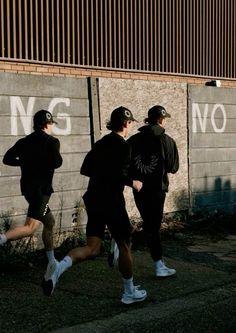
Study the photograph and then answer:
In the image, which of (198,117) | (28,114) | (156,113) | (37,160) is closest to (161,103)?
(198,117)

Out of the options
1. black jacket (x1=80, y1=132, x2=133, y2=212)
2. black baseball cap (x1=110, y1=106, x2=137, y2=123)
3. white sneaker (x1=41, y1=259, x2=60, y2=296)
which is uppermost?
black baseball cap (x1=110, y1=106, x2=137, y2=123)

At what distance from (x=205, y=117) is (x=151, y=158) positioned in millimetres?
3952

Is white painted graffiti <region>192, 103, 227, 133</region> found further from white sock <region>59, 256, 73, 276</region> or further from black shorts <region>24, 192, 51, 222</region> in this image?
white sock <region>59, 256, 73, 276</region>

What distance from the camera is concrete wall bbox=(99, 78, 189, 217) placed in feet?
27.5

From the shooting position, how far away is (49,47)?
786cm

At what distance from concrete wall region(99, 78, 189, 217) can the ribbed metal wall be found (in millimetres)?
322

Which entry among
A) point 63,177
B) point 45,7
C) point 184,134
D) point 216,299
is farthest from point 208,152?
point 216,299

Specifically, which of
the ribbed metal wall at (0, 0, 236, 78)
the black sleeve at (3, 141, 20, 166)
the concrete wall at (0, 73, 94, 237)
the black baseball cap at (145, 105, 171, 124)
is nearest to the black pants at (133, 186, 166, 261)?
the black baseball cap at (145, 105, 171, 124)

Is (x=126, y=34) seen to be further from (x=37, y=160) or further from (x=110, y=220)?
(x=110, y=220)

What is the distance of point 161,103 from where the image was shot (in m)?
9.16

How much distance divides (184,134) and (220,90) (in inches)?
51.1

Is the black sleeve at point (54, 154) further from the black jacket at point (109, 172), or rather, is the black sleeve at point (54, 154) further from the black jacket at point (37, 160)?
the black jacket at point (109, 172)

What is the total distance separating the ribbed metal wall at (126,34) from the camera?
25.0 ft

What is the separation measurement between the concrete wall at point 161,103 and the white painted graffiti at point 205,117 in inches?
10.0
